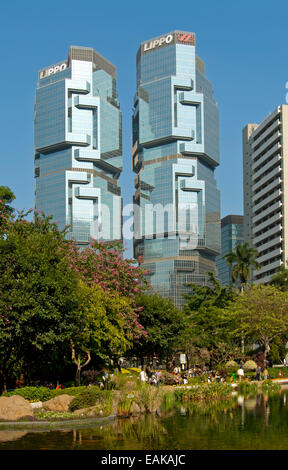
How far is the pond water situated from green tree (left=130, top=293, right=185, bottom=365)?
34759 mm

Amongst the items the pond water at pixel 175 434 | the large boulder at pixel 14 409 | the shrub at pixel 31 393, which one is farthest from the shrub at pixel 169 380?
the large boulder at pixel 14 409

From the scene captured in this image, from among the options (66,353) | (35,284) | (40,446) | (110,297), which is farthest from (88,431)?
(110,297)

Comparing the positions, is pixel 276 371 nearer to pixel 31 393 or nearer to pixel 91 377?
pixel 91 377

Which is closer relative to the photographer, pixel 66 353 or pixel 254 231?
pixel 66 353

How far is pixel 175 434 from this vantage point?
25953 mm

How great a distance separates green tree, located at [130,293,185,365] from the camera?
70.8 metres

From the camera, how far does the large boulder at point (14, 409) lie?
98.6 ft

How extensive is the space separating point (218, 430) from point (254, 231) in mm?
171995

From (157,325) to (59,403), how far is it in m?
38.9

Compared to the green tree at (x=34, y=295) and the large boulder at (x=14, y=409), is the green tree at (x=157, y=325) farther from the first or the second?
the large boulder at (x=14, y=409)

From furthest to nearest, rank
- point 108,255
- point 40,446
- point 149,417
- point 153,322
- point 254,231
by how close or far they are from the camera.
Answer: point 254,231
point 153,322
point 108,255
point 149,417
point 40,446

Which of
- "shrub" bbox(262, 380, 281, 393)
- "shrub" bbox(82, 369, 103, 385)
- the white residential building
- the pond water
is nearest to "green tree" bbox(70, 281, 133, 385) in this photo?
"shrub" bbox(82, 369, 103, 385)

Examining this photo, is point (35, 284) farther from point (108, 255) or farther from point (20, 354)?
point (108, 255)

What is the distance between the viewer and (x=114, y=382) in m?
40.0
